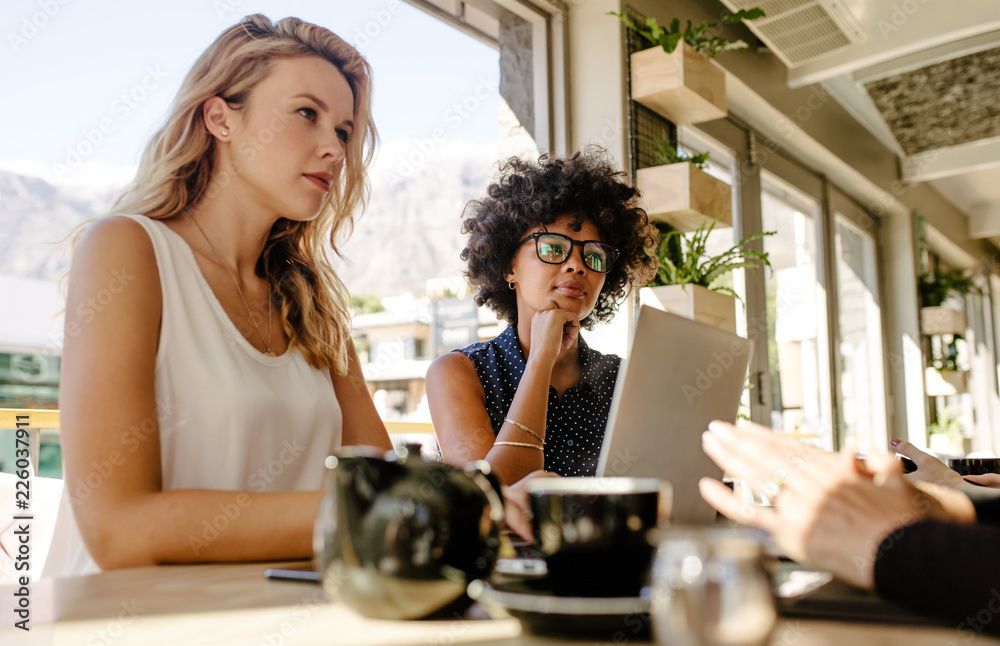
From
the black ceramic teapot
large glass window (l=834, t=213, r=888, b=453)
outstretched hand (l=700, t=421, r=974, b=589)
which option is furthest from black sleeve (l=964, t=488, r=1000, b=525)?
large glass window (l=834, t=213, r=888, b=453)

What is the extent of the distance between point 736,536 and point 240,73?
125 centimetres

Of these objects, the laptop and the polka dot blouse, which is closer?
the laptop

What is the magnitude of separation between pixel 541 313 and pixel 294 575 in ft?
3.94

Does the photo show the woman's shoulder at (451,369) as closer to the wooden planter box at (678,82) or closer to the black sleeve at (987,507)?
the black sleeve at (987,507)

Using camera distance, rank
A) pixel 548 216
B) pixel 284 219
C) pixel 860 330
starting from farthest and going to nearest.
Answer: pixel 860 330, pixel 548 216, pixel 284 219

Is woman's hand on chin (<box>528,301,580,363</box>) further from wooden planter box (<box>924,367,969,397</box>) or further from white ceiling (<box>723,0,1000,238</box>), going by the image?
wooden planter box (<box>924,367,969,397</box>)

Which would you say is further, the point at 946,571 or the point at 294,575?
the point at 294,575

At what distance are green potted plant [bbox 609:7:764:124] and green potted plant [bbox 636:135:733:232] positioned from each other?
0.20 metres

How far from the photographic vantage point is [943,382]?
21.2 ft

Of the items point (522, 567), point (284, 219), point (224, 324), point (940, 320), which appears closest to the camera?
point (522, 567)

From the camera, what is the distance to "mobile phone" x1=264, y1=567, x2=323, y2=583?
69 centimetres

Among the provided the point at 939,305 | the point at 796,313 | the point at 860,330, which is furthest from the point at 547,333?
the point at 939,305

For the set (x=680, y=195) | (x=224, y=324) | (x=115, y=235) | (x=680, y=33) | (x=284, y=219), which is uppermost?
(x=680, y=33)

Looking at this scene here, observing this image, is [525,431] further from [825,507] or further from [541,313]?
[825,507]
